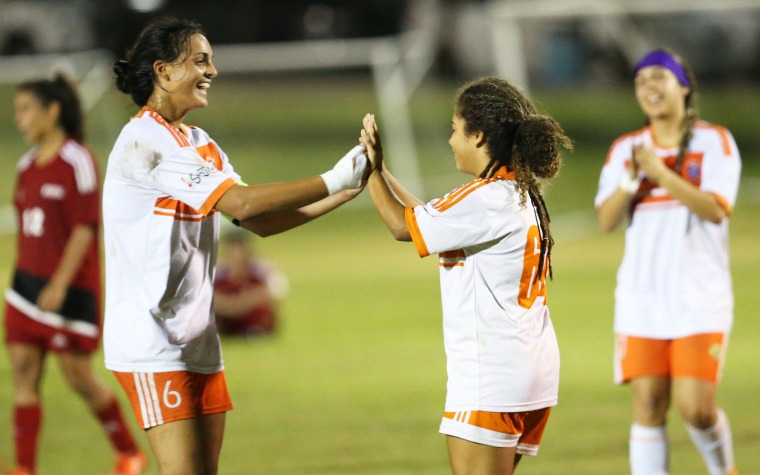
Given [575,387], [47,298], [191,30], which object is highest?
[191,30]

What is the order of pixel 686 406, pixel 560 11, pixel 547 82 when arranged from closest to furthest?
Result: pixel 686 406, pixel 560 11, pixel 547 82

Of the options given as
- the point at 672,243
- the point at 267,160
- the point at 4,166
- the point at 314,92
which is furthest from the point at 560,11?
the point at 672,243

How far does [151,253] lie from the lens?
4.12m

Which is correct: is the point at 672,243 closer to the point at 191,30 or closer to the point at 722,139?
the point at 722,139

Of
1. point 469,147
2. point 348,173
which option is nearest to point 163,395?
point 348,173

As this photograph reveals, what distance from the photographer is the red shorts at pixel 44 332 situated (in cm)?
635

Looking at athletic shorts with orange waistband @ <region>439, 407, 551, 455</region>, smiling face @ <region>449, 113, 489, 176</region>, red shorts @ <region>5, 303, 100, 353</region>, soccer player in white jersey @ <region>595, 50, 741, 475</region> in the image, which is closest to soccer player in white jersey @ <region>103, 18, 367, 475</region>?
smiling face @ <region>449, 113, 489, 176</region>

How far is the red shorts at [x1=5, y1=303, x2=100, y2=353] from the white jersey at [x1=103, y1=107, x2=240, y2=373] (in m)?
2.27

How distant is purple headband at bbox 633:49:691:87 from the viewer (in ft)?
18.7

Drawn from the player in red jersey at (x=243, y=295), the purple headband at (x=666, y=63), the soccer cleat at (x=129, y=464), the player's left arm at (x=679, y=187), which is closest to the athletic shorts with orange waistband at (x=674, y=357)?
the player's left arm at (x=679, y=187)

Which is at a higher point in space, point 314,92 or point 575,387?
point 314,92

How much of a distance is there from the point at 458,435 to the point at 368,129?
105cm

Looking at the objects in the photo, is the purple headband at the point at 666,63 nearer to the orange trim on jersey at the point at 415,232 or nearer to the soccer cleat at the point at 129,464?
the orange trim on jersey at the point at 415,232

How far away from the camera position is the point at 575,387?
9031 millimetres
